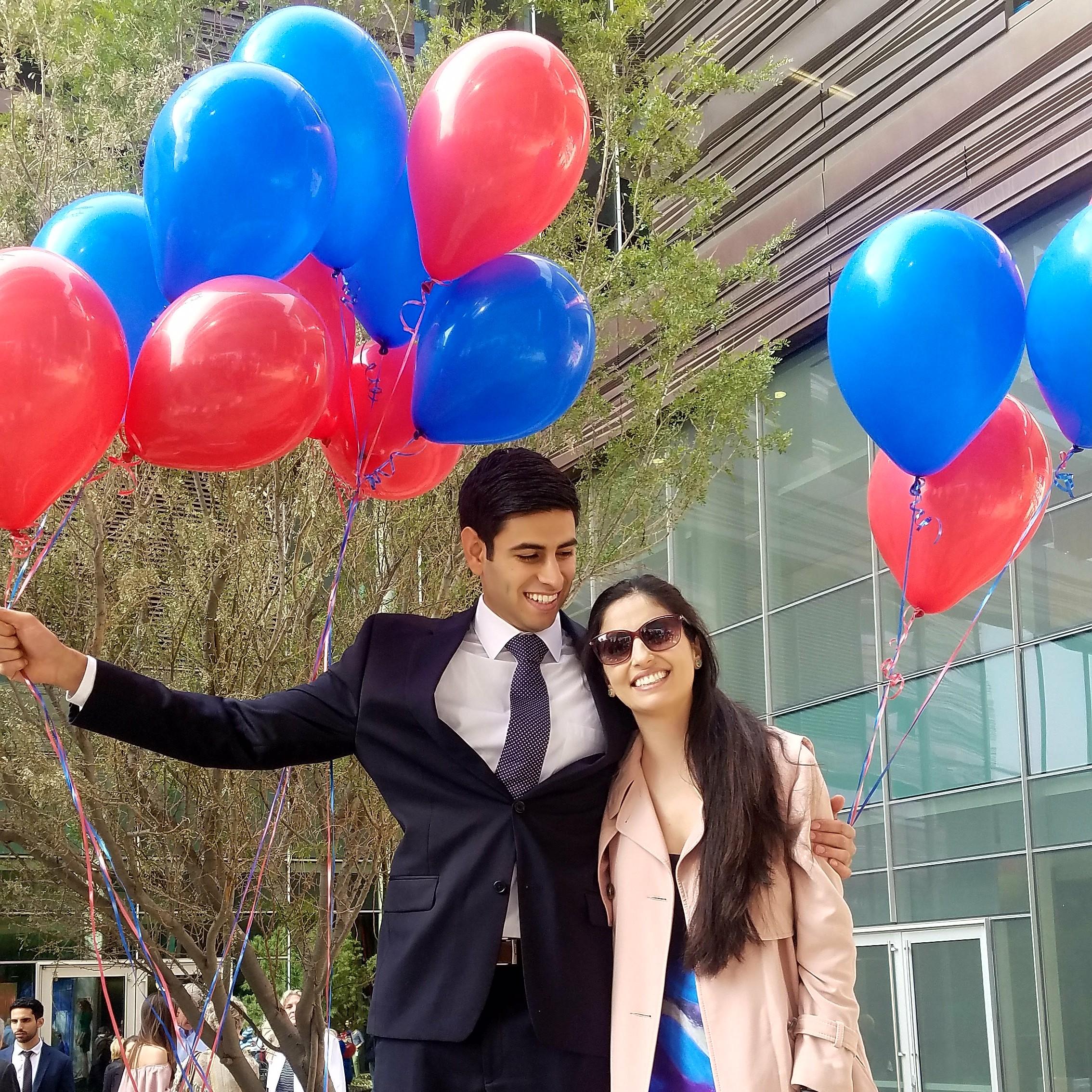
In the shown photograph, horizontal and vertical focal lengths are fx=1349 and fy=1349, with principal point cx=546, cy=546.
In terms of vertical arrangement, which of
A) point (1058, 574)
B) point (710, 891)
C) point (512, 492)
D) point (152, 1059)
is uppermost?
point (1058, 574)

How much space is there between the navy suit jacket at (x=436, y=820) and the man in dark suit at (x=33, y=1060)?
6415 millimetres

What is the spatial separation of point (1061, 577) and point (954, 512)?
7.48 m

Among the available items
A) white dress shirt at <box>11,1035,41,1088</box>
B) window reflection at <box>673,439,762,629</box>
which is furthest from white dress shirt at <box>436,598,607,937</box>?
window reflection at <box>673,439,762,629</box>

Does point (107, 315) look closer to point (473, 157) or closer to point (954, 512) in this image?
point (473, 157)

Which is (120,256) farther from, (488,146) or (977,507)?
(977,507)

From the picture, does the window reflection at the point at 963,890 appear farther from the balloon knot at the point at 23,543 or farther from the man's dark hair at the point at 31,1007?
the balloon knot at the point at 23,543

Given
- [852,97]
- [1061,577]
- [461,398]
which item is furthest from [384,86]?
[852,97]

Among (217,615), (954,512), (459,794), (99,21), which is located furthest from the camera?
(99,21)

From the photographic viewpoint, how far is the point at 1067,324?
3.14m

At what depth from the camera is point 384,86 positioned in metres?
3.27

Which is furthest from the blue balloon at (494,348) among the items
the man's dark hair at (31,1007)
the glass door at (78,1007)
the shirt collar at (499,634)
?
the glass door at (78,1007)

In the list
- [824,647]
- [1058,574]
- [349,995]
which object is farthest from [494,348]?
[349,995]

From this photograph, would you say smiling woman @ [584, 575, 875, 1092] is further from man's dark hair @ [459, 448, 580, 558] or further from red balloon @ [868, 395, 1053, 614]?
red balloon @ [868, 395, 1053, 614]

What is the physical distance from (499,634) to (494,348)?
72 centimetres
